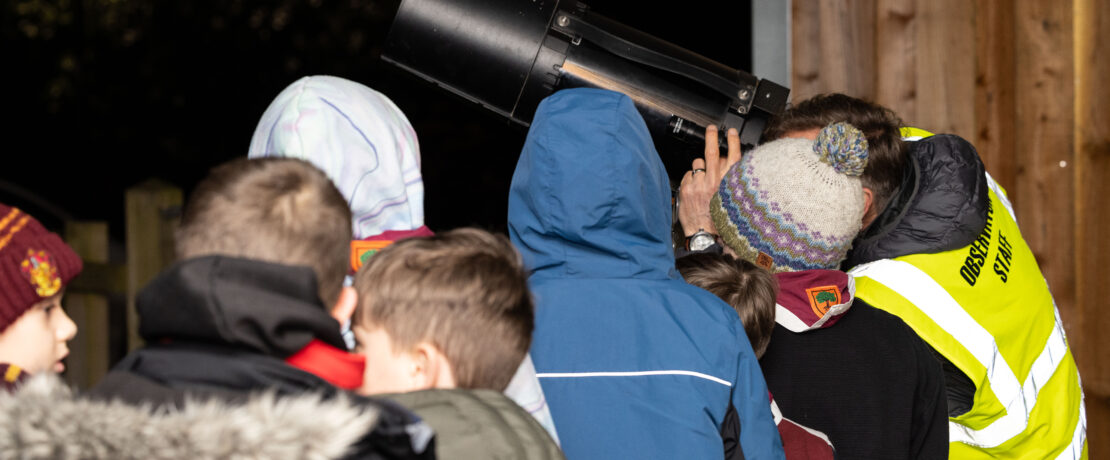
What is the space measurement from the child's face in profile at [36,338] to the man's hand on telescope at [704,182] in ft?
Result: 3.96

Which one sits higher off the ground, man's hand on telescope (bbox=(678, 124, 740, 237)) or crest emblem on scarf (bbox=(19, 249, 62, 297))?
man's hand on telescope (bbox=(678, 124, 740, 237))

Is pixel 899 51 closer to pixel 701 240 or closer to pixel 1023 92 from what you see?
pixel 1023 92

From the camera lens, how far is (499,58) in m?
2.05

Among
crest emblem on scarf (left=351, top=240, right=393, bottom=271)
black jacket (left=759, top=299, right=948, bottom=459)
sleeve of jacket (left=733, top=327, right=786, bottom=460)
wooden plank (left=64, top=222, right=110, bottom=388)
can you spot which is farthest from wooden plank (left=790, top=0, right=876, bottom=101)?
wooden plank (left=64, top=222, right=110, bottom=388)

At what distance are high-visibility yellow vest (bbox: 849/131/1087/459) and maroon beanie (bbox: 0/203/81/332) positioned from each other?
139 cm

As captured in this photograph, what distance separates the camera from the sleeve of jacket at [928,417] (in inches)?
72.1

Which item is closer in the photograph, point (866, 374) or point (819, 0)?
point (866, 374)

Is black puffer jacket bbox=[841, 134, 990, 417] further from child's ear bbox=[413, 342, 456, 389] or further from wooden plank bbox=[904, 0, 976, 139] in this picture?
child's ear bbox=[413, 342, 456, 389]

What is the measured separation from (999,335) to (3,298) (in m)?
1.71

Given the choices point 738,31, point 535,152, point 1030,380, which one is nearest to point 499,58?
point 535,152

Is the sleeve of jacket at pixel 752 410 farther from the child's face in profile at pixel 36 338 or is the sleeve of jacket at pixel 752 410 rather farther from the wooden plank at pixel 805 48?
the wooden plank at pixel 805 48

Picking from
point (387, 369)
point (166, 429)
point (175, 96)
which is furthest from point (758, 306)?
point (175, 96)

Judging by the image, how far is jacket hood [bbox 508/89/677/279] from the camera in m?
1.67

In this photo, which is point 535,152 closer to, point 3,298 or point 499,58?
point 499,58
